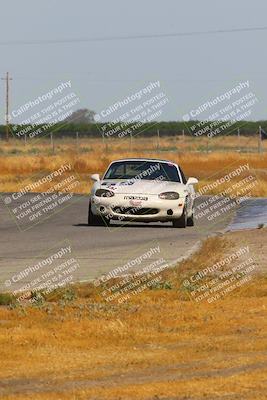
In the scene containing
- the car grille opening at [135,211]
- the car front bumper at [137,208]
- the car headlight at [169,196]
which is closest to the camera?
the car front bumper at [137,208]

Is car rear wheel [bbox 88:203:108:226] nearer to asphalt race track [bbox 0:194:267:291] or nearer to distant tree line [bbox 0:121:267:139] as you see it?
Result: asphalt race track [bbox 0:194:267:291]

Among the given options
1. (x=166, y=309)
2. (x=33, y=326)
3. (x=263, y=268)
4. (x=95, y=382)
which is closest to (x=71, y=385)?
(x=95, y=382)

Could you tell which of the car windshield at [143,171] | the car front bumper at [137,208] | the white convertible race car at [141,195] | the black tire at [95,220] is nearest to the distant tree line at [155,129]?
the car windshield at [143,171]

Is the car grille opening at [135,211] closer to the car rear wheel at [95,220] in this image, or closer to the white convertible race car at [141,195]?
the white convertible race car at [141,195]

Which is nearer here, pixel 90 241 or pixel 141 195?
pixel 90 241

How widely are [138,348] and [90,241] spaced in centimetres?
1293

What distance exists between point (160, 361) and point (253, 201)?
94.0 ft

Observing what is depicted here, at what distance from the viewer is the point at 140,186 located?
27.5m

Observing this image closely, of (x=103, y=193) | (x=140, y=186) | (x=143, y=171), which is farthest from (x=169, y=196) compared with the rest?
(x=103, y=193)

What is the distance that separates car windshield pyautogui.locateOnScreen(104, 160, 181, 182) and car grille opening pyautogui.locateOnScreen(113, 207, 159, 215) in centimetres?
96

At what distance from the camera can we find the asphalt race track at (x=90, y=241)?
19328 millimetres

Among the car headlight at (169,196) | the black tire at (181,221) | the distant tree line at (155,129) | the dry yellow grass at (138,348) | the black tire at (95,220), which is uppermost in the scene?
the dry yellow grass at (138,348)

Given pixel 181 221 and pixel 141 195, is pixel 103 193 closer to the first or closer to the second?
pixel 141 195

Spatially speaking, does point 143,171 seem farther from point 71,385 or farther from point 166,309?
point 71,385
